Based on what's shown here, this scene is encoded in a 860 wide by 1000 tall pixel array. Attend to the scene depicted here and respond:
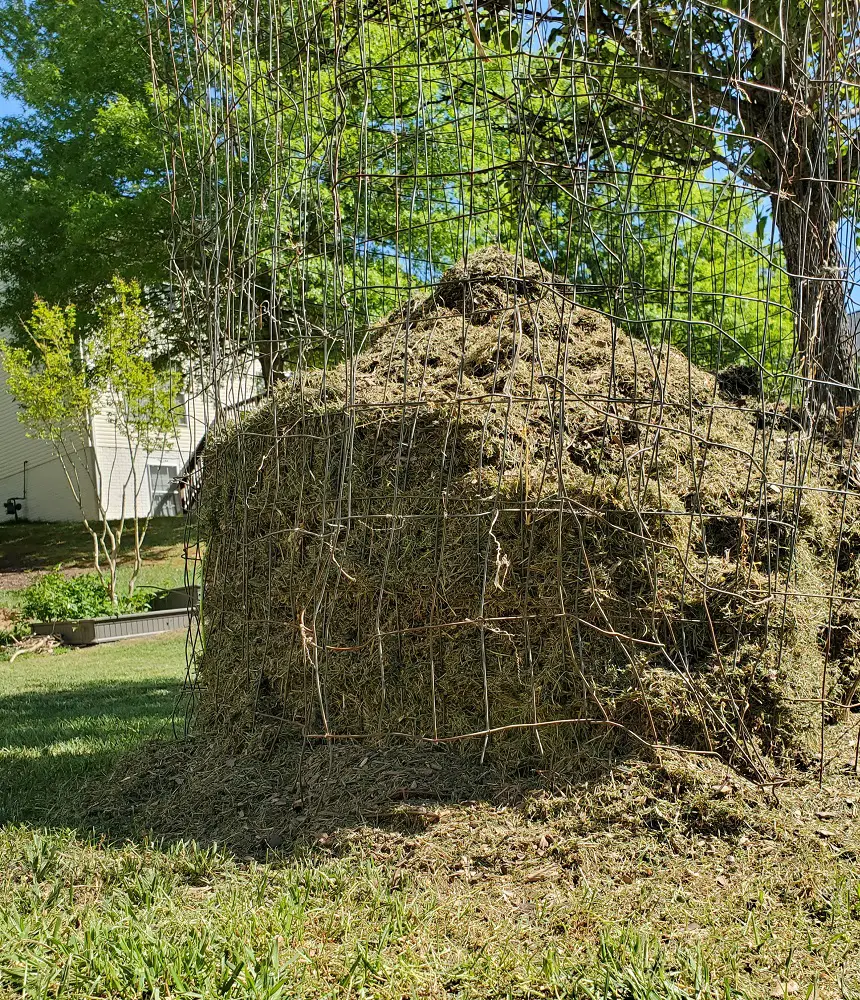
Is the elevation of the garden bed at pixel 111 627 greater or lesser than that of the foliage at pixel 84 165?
lesser

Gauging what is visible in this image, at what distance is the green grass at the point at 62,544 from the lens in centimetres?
1994

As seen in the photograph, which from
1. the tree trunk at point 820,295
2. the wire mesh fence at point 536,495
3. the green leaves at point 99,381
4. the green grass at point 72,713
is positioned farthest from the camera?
the green leaves at point 99,381

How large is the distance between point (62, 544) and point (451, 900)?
2093cm

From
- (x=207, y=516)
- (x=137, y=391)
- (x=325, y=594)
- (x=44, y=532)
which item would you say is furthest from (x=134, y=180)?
(x=325, y=594)

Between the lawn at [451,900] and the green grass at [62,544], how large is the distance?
1531 cm

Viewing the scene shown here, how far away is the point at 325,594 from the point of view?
417 cm

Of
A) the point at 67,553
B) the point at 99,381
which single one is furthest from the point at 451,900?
the point at 67,553

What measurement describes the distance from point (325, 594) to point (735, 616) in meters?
1.90

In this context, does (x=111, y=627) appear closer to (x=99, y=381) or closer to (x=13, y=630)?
(x=13, y=630)

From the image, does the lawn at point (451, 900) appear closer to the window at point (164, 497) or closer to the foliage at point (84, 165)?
the foliage at point (84, 165)

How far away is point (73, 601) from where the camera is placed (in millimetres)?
13594

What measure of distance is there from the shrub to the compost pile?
992 cm

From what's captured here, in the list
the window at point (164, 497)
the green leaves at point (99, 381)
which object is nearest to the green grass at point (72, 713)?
the green leaves at point (99, 381)

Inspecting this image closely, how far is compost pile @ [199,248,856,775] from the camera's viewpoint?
370 centimetres
